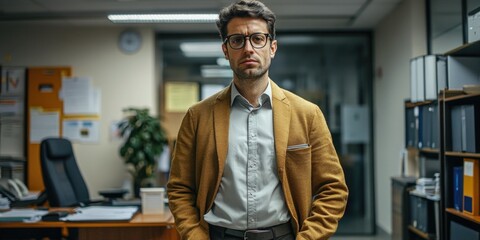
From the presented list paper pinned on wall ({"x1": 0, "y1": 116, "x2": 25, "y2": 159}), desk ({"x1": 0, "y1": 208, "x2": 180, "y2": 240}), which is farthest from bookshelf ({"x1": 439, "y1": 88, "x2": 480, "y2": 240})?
paper pinned on wall ({"x1": 0, "y1": 116, "x2": 25, "y2": 159})

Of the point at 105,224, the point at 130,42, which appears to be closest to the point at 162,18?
the point at 130,42

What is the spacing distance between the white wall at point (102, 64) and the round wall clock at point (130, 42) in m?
0.05

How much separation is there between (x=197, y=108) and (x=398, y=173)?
12.6ft

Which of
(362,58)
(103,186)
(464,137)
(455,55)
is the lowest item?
(103,186)

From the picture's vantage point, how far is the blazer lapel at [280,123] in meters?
1.48

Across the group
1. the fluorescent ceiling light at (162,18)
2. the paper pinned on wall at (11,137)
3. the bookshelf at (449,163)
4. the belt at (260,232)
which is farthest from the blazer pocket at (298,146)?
the paper pinned on wall at (11,137)

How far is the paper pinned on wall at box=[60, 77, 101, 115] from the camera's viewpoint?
17.9 ft

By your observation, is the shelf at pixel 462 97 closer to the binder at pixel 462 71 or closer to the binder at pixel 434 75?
the binder at pixel 462 71

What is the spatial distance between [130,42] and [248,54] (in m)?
4.31

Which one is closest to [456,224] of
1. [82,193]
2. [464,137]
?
[464,137]

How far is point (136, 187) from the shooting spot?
16.8 ft

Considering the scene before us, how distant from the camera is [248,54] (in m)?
1.44

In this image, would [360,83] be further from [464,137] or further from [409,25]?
[464,137]

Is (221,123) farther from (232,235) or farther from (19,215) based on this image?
(19,215)
